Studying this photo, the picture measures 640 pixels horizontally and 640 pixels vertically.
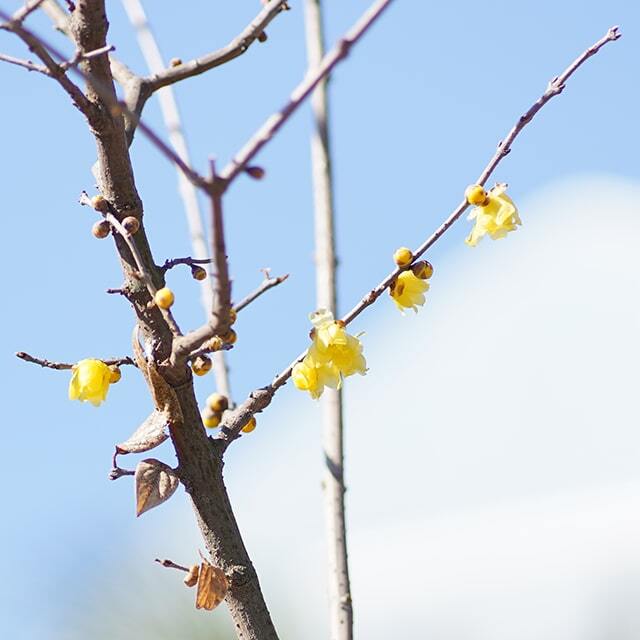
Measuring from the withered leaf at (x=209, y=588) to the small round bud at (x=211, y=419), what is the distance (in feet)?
0.47

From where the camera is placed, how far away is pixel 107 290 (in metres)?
0.94

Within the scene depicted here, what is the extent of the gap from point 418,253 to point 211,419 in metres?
0.28

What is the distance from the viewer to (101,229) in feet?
3.12

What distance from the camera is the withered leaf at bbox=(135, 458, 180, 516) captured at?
3.21ft

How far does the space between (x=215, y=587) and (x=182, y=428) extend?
168mm

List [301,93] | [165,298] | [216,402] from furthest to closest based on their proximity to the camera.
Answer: [216,402], [165,298], [301,93]

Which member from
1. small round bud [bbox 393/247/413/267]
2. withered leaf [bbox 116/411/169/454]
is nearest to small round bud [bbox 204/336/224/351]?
withered leaf [bbox 116/411/169/454]

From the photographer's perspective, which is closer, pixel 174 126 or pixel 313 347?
pixel 313 347

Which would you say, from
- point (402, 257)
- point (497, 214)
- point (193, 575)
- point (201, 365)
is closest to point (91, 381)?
point (201, 365)

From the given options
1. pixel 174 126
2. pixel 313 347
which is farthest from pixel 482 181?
pixel 174 126

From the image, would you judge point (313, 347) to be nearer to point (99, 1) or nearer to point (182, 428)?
point (182, 428)

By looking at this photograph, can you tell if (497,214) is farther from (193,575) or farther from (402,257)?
(193,575)

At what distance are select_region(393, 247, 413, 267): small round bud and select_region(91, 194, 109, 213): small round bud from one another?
12.1 inches

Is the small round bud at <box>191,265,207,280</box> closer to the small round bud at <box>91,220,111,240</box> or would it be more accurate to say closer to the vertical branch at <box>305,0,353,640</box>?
the small round bud at <box>91,220,111,240</box>
